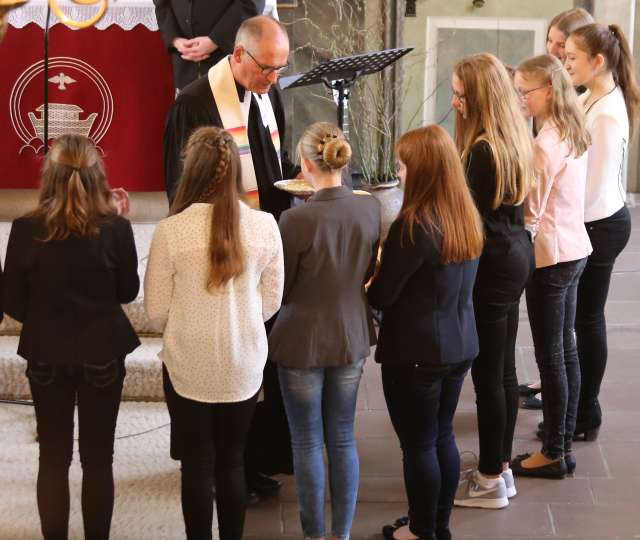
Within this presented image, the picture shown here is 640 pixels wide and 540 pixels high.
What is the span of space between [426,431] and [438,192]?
70 cm

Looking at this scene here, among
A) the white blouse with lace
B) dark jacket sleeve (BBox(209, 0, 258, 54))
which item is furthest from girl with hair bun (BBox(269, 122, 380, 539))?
dark jacket sleeve (BBox(209, 0, 258, 54))

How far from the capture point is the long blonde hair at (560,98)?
11.8 ft

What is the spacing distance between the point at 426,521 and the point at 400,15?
18.9ft

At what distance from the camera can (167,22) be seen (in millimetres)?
5332

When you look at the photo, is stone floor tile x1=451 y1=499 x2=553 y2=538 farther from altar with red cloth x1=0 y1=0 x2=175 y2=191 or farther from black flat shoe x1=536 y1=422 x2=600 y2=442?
altar with red cloth x1=0 y1=0 x2=175 y2=191

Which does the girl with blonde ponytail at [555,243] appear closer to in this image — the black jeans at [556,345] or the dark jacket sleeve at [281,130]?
the black jeans at [556,345]

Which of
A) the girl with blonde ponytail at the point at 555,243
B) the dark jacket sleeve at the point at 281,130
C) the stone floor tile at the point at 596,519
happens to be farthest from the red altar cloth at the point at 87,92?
the stone floor tile at the point at 596,519

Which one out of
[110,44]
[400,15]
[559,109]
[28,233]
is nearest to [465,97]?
[559,109]

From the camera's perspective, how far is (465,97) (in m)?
3.40

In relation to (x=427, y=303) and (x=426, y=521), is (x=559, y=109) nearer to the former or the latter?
(x=427, y=303)

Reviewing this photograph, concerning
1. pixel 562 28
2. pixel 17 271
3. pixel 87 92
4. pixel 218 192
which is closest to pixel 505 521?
pixel 218 192

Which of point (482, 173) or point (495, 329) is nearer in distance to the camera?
point (482, 173)

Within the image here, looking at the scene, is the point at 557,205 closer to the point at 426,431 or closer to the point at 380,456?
the point at 426,431

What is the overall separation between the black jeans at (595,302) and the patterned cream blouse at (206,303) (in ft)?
5.12
